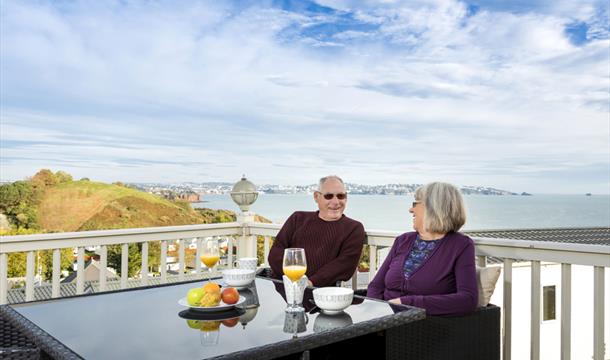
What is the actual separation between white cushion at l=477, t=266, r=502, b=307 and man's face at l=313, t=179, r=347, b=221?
123cm

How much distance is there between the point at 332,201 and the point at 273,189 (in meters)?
1.90

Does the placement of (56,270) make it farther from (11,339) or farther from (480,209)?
(480,209)

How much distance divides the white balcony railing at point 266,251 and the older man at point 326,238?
0.63 feet

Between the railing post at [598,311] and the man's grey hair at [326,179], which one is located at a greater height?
the man's grey hair at [326,179]

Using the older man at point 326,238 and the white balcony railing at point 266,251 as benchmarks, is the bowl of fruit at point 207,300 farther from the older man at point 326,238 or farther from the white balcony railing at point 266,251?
the white balcony railing at point 266,251

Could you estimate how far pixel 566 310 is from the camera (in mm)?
2885

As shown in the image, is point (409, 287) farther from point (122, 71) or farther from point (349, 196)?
point (122, 71)

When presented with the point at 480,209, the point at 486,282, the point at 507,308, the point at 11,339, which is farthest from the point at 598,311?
the point at 11,339

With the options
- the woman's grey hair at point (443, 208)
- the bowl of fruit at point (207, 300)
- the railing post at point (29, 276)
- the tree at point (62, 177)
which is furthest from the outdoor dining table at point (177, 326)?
the tree at point (62, 177)

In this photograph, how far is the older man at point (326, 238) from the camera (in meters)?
3.55

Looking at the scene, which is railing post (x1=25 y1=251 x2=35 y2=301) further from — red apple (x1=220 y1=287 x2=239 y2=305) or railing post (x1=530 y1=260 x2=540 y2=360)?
railing post (x1=530 y1=260 x2=540 y2=360)

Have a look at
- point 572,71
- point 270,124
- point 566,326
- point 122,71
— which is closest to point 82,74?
point 122,71

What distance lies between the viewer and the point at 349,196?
12.9 feet

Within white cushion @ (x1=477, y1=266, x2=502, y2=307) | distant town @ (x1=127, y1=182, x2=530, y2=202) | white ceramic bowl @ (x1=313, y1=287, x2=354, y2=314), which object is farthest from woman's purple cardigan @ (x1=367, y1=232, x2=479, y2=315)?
white ceramic bowl @ (x1=313, y1=287, x2=354, y2=314)
